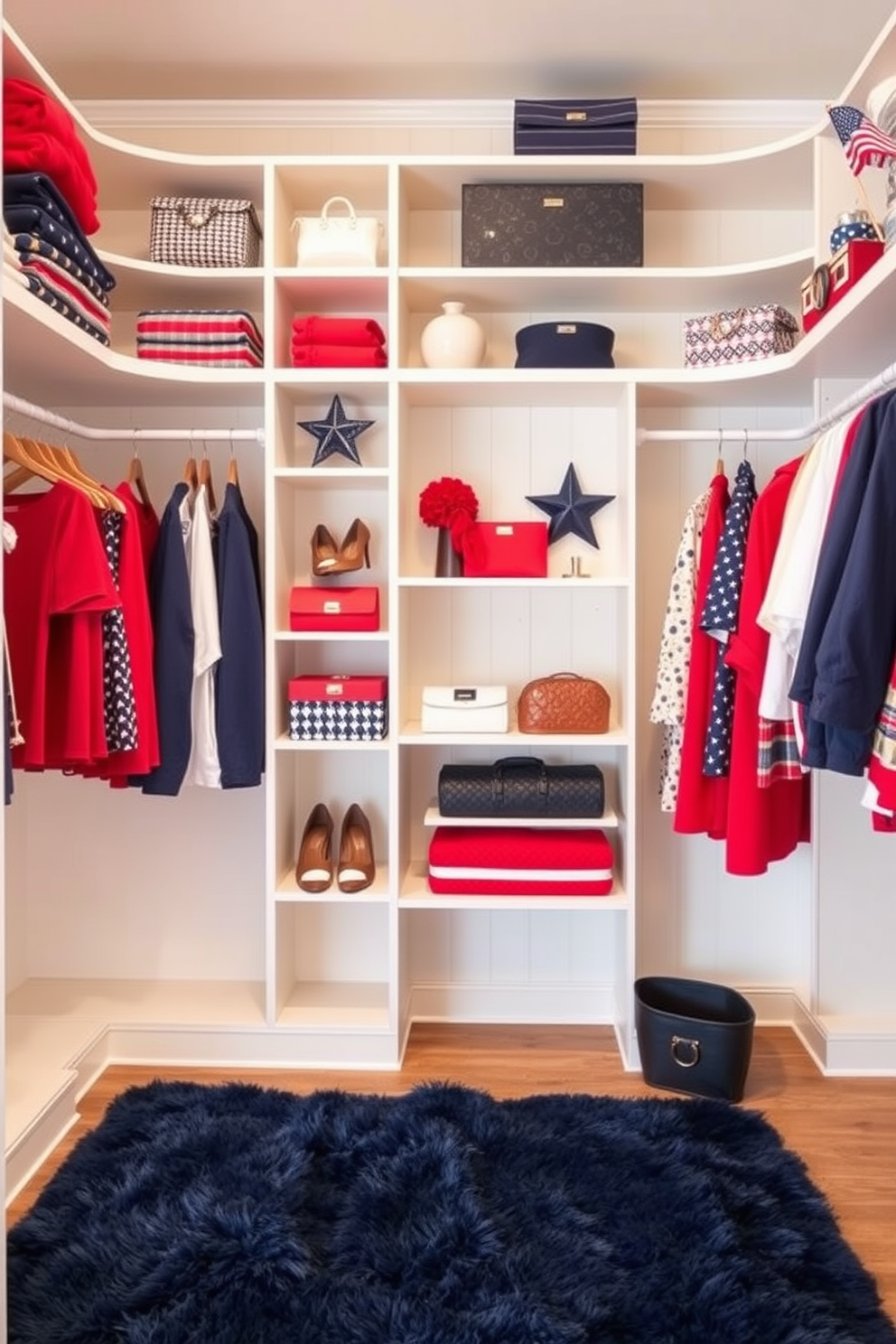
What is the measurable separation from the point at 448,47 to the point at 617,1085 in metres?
2.75

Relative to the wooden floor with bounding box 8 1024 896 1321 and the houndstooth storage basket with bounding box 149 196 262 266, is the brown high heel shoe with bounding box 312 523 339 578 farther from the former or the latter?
the wooden floor with bounding box 8 1024 896 1321

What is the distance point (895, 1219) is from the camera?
1.95 m

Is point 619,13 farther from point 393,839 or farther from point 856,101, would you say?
point 393,839

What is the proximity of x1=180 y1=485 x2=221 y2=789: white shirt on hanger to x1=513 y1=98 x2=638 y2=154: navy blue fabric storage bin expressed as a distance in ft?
4.23

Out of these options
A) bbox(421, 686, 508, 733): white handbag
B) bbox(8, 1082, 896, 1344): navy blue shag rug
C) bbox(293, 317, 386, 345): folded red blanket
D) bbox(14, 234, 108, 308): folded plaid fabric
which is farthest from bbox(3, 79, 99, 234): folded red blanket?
bbox(8, 1082, 896, 1344): navy blue shag rug

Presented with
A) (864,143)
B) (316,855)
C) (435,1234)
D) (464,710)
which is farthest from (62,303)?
(435,1234)

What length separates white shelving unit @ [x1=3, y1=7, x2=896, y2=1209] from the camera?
8.44 feet

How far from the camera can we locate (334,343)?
2.61m

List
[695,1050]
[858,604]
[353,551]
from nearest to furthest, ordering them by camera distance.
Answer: [858,604] < [695,1050] < [353,551]

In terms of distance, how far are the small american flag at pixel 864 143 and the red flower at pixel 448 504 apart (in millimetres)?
1216

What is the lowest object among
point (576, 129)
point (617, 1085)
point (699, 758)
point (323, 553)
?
point (617, 1085)

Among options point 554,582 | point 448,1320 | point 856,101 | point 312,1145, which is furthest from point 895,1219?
point 856,101

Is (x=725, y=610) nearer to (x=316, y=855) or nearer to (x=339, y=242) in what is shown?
(x=316, y=855)

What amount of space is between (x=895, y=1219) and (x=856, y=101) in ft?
8.04
